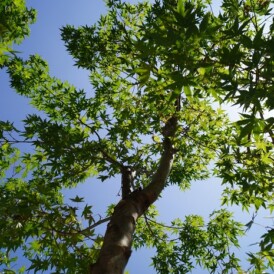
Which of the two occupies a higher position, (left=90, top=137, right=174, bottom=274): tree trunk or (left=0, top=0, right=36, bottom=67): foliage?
(left=0, top=0, right=36, bottom=67): foliage

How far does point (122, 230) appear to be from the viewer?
12.5 feet

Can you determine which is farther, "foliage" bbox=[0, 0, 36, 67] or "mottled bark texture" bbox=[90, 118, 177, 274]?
"foliage" bbox=[0, 0, 36, 67]

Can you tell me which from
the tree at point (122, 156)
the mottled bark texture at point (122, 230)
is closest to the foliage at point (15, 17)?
the tree at point (122, 156)

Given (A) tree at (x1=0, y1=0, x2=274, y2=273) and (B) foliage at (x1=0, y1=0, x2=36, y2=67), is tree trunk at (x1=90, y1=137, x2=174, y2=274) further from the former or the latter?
(B) foliage at (x1=0, y1=0, x2=36, y2=67)

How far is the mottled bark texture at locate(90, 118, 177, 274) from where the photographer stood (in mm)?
3301

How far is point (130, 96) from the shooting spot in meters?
6.71

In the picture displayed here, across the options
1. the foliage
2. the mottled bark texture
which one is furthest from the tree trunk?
the foliage

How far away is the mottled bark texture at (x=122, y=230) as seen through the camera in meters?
3.30

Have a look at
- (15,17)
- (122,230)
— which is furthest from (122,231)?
(15,17)

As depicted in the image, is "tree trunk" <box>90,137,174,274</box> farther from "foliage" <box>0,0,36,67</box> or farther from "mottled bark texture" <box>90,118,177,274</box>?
"foliage" <box>0,0,36,67</box>

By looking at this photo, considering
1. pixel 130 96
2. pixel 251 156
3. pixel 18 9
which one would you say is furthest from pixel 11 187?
pixel 251 156

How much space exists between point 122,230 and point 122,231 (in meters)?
0.02

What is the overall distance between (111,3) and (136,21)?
0.68 meters

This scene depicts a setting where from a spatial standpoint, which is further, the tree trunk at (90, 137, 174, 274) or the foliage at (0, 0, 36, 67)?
the foliage at (0, 0, 36, 67)
